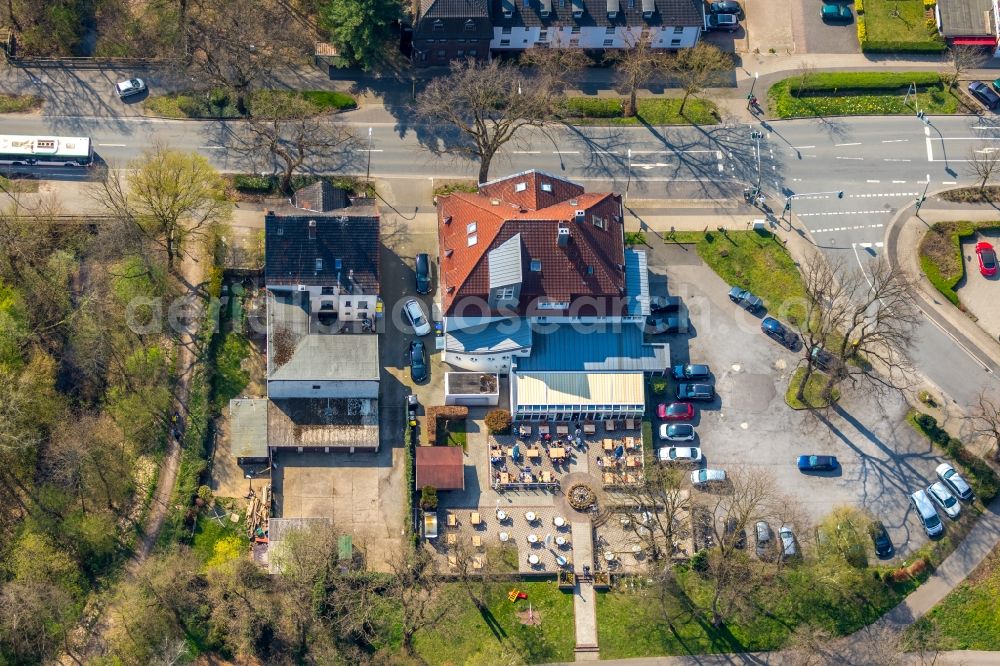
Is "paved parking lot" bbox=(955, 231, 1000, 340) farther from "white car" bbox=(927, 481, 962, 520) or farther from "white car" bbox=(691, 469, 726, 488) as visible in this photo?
"white car" bbox=(691, 469, 726, 488)

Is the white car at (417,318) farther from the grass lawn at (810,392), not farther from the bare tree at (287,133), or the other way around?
the grass lawn at (810,392)

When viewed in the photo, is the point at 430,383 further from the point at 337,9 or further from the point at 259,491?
the point at 337,9

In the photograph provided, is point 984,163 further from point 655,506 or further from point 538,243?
point 655,506

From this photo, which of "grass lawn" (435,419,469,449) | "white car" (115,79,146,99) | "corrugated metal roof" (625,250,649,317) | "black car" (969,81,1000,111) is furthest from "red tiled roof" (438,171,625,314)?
"black car" (969,81,1000,111)

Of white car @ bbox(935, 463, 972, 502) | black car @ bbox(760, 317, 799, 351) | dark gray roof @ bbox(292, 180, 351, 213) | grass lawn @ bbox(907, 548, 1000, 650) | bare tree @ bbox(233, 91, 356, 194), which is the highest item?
bare tree @ bbox(233, 91, 356, 194)

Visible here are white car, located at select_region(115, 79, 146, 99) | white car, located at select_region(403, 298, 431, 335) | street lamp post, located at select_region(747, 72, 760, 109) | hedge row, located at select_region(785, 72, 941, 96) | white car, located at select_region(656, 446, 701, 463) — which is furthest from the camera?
hedge row, located at select_region(785, 72, 941, 96)

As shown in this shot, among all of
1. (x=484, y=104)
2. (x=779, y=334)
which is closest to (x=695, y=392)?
(x=779, y=334)

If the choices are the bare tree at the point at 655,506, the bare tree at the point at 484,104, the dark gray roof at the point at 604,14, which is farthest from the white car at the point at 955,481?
the dark gray roof at the point at 604,14
